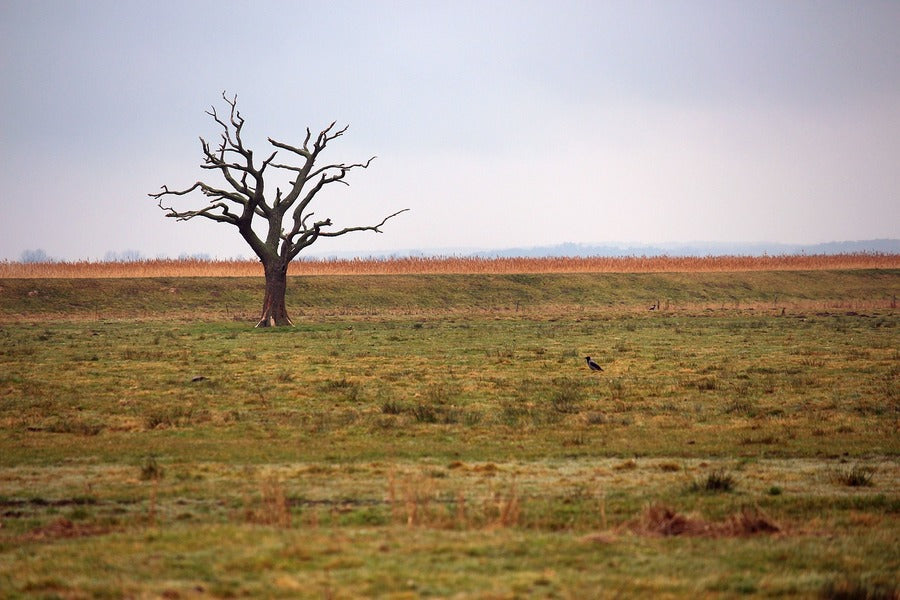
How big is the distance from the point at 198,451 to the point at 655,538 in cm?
961

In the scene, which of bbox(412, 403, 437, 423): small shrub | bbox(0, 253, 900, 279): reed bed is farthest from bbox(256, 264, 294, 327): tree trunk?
bbox(412, 403, 437, 423): small shrub

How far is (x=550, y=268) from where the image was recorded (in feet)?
299

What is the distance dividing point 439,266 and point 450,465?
71753mm

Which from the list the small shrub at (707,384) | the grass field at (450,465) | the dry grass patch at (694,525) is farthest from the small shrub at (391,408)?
the dry grass patch at (694,525)

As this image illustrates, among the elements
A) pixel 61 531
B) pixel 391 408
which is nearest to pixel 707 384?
pixel 391 408

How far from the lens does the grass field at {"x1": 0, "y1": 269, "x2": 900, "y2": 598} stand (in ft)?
32.8

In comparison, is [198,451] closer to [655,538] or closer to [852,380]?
[655,538]

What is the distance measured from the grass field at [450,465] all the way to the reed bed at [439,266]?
3253 cm

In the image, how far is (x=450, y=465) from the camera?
54.6 feet

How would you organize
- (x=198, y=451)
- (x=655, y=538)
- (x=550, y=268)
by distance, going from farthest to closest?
(x=550, y=268) < (x=198, y=451) < (x=655, y=538)

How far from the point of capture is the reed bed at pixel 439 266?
76.4 metres

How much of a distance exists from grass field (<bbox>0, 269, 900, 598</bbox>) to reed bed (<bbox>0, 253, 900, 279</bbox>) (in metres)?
32.5

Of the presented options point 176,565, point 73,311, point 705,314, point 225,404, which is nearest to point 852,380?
point 225,404

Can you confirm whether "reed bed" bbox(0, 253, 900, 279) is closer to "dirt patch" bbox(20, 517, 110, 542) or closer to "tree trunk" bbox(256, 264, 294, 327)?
"tree trunk" bbox(256, 264, 294, 327)
